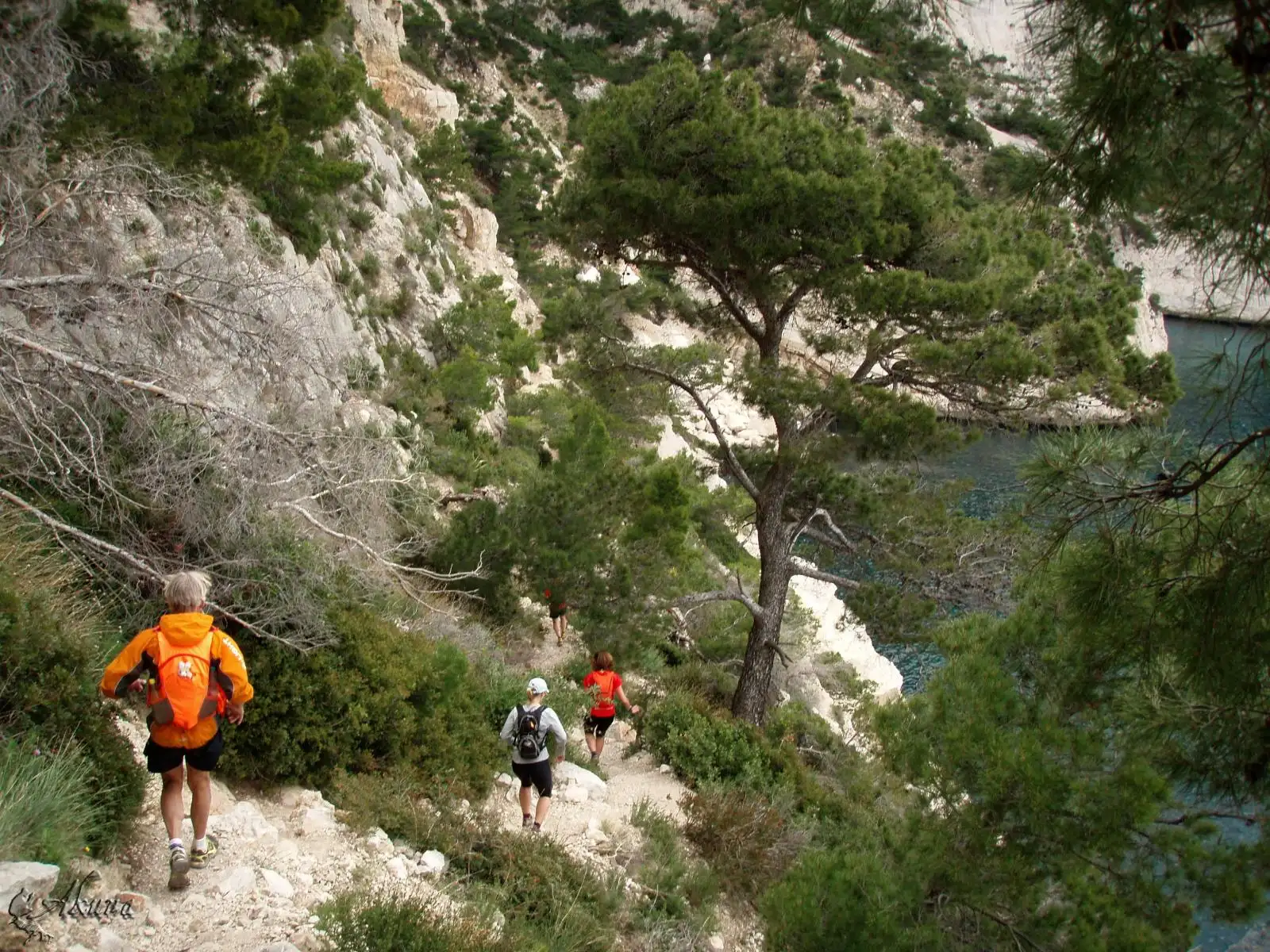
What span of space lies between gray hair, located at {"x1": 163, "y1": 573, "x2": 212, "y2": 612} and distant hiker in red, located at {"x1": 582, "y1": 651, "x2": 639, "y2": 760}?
500cm

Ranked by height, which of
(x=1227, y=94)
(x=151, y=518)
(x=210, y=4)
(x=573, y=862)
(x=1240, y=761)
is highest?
(x=210, y=4)

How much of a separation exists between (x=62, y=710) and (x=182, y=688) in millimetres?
1139

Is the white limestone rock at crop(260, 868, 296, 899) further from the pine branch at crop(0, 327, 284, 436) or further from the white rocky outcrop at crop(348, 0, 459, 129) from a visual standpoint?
the white rocky outcrop at crop(348, 0, 459, 129)

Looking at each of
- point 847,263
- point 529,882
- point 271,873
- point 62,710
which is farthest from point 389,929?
point 847,263

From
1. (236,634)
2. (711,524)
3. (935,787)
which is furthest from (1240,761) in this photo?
(711,524)

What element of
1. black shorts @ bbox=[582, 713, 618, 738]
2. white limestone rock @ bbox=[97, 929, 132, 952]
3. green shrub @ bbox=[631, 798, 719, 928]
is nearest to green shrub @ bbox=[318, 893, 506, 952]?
white limestone rock @ bbox=[97, 929, 132, 952]

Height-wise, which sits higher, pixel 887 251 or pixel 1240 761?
pixel 887 251

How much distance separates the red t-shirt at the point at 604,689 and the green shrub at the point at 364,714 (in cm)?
118

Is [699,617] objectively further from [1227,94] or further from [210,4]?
[1227,94]

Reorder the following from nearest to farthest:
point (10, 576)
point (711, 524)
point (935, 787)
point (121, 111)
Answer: point (10, 576), point (935, 787), point (121, 111), point (711, 524)

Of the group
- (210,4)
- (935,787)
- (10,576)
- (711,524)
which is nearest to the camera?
(10,576)

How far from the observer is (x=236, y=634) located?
22.9 ft

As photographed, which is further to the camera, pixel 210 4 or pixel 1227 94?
pixel 210 4

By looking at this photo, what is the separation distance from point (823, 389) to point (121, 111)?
7.45 metres
